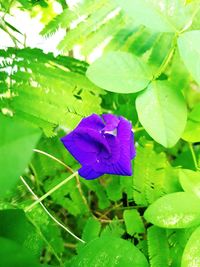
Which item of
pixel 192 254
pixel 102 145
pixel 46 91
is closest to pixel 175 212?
pixel 192 254

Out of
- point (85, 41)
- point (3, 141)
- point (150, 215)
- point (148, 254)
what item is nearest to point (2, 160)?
point (3, 141)

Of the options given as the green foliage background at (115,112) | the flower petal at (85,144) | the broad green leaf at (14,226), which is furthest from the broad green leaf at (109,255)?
the flower petal at (85,144)

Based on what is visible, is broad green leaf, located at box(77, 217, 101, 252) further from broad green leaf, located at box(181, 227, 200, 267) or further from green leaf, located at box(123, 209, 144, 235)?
broad green leaf, located at box(181, 227, 200, 267)

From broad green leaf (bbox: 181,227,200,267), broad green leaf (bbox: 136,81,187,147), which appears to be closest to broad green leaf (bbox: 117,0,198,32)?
broad green leaf (bbox: 136,81,187,147)

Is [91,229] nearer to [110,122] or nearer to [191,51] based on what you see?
[110,122]

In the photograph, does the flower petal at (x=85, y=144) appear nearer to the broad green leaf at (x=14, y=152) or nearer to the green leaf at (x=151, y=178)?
the green leaf at (x=151, y=178)

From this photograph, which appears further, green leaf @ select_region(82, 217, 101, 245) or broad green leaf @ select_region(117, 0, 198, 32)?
green leaf @ select_region(82, 217, 101, 245)
